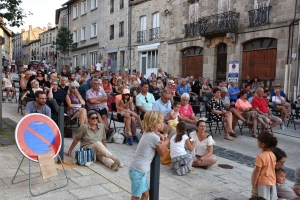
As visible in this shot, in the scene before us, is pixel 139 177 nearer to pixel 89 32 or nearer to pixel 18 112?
pixel 18 112

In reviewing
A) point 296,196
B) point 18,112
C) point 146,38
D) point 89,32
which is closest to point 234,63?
point 146,38

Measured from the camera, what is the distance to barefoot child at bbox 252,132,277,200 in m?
3.80

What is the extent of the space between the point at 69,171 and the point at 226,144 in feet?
14.2

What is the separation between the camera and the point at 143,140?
3.52 m

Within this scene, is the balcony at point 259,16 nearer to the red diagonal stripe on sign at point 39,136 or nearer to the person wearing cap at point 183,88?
the person wearing cap at point 183,88

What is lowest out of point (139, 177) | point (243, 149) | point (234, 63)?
point (243, 149)

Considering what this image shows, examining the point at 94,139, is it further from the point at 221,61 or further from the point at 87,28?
the point at 87,28

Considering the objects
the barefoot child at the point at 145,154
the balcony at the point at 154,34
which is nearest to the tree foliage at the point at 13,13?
the barefoot child at the point at 145,154

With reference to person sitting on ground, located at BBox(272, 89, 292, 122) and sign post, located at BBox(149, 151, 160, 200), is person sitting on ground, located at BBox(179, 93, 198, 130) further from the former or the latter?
person sitting on ground, located at BBox(272, 89, 292, 122)

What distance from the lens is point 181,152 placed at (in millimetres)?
5316

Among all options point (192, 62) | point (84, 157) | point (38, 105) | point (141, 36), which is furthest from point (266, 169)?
point (141, 36)

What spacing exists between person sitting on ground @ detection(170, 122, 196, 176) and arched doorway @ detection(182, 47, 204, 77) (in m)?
14.4

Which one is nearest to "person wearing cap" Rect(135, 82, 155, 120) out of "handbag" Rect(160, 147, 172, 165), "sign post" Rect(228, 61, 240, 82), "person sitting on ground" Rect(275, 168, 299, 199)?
"handbag" Rect(160, 147, 172, 165)

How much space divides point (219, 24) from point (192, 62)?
353 cm
